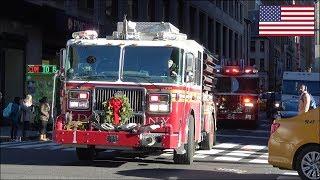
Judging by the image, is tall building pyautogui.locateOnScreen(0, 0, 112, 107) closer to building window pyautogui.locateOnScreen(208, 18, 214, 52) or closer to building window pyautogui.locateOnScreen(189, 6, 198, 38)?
building window pyautogui.locateOnScreen(189, 6, 198, 38)

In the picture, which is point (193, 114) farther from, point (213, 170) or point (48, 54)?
point (48, 54)

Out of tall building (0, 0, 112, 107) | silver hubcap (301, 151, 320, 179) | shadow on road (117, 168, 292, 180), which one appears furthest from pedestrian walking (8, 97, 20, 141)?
silver hubcap (301, 151, 320, 179)

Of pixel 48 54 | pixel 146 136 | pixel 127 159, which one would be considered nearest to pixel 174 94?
pixel 146 136

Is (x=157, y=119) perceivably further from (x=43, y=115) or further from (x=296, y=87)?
(x=296, y=87)

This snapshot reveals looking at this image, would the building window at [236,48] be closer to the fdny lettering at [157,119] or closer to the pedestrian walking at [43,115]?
the pedestrian walking at [43,115]

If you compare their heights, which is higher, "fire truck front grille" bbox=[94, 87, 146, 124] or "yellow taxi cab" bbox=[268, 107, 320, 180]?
"fire truck front grille" bbox=[94, 87, 146, 124]

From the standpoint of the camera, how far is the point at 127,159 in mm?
15156

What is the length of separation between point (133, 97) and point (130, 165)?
1715mm

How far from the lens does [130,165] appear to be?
13758 mm

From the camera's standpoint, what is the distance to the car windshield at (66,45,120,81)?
1309cm

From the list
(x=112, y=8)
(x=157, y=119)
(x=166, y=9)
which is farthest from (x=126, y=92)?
(x=166, y=9)

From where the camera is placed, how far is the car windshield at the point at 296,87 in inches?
1244

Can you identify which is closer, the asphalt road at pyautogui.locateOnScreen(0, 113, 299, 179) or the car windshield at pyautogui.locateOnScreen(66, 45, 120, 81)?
the asphalt road at pyautogui.locateOnScreen(0, 113, 299, 179)
